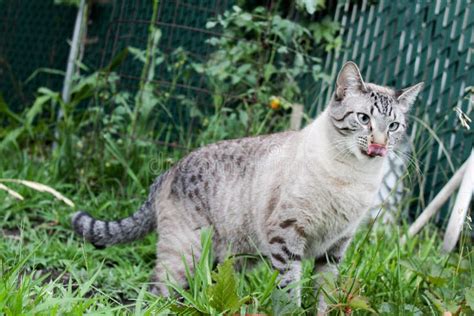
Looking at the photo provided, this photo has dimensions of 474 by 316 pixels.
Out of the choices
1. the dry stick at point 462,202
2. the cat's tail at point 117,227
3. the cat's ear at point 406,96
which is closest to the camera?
the cat's ear at point 406,96

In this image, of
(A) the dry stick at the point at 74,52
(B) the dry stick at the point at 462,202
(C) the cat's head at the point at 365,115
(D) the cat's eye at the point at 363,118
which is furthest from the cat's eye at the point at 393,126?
(A) the dry stick at the point at 74,52

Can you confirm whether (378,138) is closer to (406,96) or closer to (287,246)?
(406,96)

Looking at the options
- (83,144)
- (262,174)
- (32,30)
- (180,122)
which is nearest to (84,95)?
(83,144)

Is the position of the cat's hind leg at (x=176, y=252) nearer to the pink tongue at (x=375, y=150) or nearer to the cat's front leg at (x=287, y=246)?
the cat's front leg at (x=287, y=246)

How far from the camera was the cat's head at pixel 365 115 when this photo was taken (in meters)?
3.07

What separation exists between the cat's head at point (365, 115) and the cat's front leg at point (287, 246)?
1.36 ft

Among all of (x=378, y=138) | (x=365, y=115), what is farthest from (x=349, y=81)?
(x=378, y=138)

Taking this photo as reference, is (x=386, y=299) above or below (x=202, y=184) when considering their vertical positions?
below

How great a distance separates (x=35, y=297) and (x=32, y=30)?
5464 mm

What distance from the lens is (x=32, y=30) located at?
7.52m

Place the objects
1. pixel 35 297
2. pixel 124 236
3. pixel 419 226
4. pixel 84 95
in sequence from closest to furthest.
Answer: pixel 35 297
pixel 124 236
pixel 419 226
pixel 84 95

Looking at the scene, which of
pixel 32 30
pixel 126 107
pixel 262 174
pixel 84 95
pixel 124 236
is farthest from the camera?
pixel 32 30

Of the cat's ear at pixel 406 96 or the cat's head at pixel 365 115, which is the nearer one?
the cat's head at pixel 365 115

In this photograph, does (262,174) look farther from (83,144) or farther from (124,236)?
(83,144)
